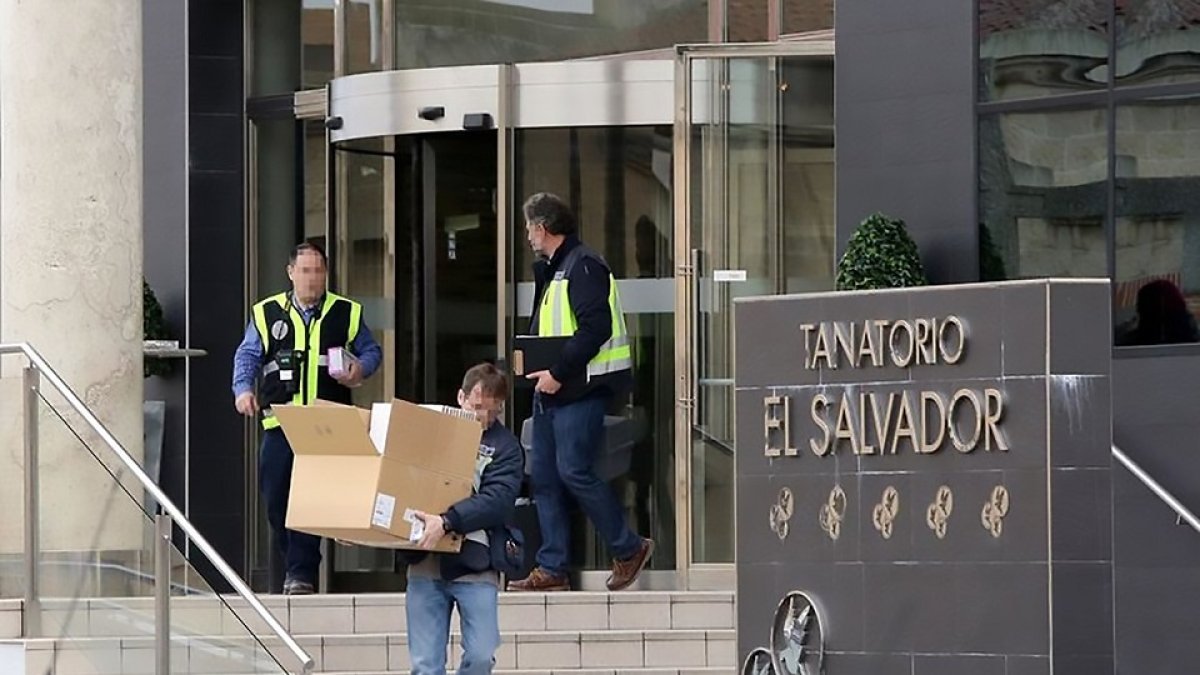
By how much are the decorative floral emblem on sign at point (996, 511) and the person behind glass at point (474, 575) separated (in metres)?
1.68

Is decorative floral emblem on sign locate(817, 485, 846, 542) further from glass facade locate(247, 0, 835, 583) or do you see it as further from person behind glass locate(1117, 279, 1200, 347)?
glass facade locate(247, 0, 835, 583)

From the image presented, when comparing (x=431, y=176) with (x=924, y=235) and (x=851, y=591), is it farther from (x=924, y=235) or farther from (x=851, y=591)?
(x=851, y=591)

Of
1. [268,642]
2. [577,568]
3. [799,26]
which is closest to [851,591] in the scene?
[268,642]

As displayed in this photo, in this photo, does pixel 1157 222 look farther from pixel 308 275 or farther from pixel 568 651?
pixel 308 275

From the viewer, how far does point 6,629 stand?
1011 centimetres

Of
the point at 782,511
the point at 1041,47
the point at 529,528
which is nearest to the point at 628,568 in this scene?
the point at 529,528

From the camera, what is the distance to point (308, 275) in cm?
1219

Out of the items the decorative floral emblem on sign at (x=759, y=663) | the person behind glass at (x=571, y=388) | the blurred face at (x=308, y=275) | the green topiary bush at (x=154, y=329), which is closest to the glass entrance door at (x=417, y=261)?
the green topiary bush at (x=154, y=329)

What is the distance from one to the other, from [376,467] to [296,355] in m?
3.18

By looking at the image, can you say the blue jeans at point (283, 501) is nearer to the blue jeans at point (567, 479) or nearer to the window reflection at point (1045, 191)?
the blue jeans at point (567, 479)

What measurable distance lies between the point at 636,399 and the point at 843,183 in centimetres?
166

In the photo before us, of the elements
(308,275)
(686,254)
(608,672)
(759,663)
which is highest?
(686,254)

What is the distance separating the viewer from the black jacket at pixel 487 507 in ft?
30.8

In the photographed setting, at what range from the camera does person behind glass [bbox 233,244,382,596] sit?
480 inches
